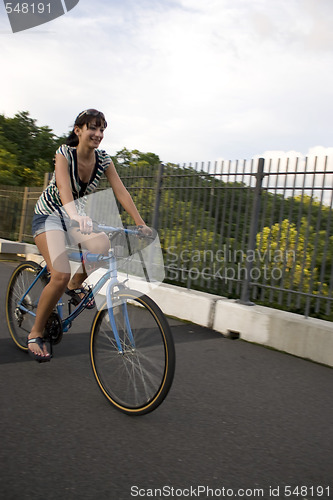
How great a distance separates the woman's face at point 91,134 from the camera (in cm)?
337

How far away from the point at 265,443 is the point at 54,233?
2.02 m

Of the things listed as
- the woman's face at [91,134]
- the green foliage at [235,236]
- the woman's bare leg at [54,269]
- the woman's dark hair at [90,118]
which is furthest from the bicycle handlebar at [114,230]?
the green foliage at [235,236]

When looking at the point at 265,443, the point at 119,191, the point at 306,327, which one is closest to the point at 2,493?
the point at 265,443

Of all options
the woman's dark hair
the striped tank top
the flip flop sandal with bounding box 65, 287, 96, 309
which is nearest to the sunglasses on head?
the woman's dark hair

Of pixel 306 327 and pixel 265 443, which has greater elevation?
pixel 306 327

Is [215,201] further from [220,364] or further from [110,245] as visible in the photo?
[110,245]

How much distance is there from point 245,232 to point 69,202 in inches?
127

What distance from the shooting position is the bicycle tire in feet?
13.9

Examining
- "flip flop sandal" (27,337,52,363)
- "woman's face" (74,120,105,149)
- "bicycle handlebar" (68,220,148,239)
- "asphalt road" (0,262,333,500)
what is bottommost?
"asphalt road" (0,262,333,500)

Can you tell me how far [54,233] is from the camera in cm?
358

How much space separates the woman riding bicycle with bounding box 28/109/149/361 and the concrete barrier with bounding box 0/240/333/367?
145 centimetres

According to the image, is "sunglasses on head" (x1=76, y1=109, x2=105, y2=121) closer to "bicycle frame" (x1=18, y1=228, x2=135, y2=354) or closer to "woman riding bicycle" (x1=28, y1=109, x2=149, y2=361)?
"woman riding bicycle" (x1=28, y1=109, x2=149, y2=361)

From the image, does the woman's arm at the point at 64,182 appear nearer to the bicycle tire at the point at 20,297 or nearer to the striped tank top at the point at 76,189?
the striped tank top at the point at 76,189

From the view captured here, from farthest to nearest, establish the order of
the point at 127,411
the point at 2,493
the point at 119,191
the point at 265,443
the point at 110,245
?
the point at 119,191, the point at 110,245, the point at 127,411, the point at 265,443, the point at 2,493
